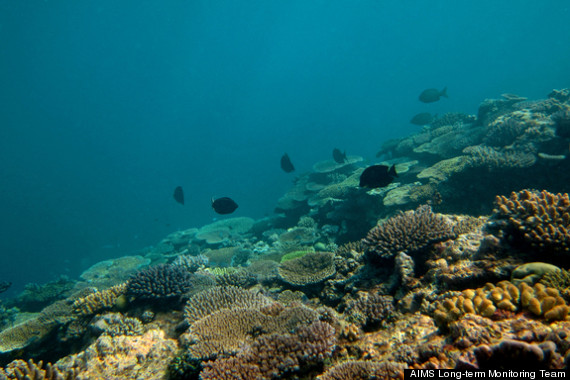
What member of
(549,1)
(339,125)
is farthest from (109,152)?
(549,1)

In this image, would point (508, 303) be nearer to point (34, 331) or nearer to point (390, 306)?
point (390, 306)

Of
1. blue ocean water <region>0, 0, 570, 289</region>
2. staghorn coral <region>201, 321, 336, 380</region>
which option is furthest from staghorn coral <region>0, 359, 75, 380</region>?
blue ocean water <region>0, 0, 570, 289</region>

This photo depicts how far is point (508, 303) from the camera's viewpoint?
2.36 metres

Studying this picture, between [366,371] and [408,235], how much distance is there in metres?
2.60

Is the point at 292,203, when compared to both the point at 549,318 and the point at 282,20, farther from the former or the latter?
the point at 282,20

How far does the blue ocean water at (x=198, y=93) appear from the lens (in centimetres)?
6375

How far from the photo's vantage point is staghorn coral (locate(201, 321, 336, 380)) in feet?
8.87

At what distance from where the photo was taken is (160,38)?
7519 centimetres

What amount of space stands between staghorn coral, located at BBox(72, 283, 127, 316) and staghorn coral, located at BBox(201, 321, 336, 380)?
414cm

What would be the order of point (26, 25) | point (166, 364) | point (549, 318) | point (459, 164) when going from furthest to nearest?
point (26, 25)
point (459, 164)
point (166, 364)
point (549, 318)

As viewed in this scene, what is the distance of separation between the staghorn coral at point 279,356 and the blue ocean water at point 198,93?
37537mm

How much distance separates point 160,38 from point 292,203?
8188cm

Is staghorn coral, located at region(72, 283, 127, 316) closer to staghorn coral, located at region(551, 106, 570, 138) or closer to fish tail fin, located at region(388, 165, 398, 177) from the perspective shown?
fish tail fin, located at region(388, 165, 398, 177)

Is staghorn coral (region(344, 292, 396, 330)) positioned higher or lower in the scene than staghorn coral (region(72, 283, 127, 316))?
lower
